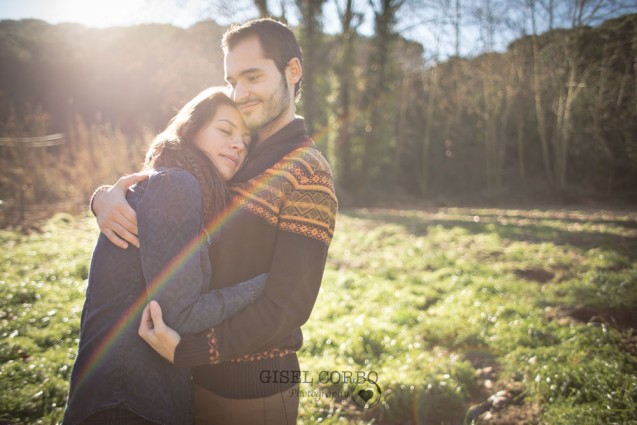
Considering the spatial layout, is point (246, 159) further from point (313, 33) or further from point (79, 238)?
point (313, 33)

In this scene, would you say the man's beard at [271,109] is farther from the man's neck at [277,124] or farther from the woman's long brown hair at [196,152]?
the woman's long brown hair at [196,152]

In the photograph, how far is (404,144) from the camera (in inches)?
847

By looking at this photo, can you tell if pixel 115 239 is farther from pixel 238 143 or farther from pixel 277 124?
pixel 277 124

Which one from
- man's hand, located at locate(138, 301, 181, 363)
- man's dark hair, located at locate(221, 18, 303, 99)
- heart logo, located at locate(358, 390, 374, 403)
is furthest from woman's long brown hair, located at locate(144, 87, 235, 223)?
heart logo, located at locate(358, 390, 374, 403)

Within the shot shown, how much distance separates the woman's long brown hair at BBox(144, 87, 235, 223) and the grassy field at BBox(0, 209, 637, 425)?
1.69 m

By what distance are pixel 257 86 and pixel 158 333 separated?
1.06 m

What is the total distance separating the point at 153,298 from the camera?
1218 millimetres

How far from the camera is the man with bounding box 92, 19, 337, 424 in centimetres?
124

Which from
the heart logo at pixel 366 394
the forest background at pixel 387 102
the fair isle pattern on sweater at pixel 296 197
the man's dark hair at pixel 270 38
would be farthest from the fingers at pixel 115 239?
the forest background at pixel 387 102

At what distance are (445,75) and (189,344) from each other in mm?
21841

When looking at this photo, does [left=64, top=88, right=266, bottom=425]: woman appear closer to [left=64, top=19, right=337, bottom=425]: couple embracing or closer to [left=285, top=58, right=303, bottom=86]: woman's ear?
[left=64, top=19, right=337, bottom=425]: couple embracing

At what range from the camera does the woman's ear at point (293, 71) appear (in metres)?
1.73

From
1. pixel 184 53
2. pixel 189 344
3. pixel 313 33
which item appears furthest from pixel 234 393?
pixel 313 33

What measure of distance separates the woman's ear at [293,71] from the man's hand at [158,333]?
3.69 feet
